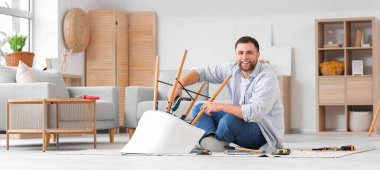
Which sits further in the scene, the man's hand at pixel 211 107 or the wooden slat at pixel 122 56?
the wooden slat at pixel 122 56

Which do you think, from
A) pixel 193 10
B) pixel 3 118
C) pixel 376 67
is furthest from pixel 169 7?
pixel 3 118

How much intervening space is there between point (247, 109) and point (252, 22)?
5.29 metres

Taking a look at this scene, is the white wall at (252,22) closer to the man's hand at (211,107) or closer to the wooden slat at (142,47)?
the wooden slat at (142,47)

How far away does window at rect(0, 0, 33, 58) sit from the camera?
9016 mm

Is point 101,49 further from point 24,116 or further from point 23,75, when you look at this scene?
point 24,116

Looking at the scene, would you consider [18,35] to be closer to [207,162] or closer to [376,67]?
[376,67]

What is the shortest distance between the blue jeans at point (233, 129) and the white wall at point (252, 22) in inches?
188

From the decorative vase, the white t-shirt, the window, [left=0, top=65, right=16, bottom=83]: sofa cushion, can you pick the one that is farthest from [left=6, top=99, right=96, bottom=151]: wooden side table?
the window

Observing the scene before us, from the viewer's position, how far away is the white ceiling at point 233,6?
9.66 m

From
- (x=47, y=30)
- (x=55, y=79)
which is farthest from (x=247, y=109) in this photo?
(x=47, y=30)

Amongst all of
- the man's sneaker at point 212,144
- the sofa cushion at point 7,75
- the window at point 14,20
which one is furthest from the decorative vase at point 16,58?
the man's sneaker at point 212,144

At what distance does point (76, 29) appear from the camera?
966cm

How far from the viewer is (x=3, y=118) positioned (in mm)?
6270

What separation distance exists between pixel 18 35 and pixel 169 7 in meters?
2.02
